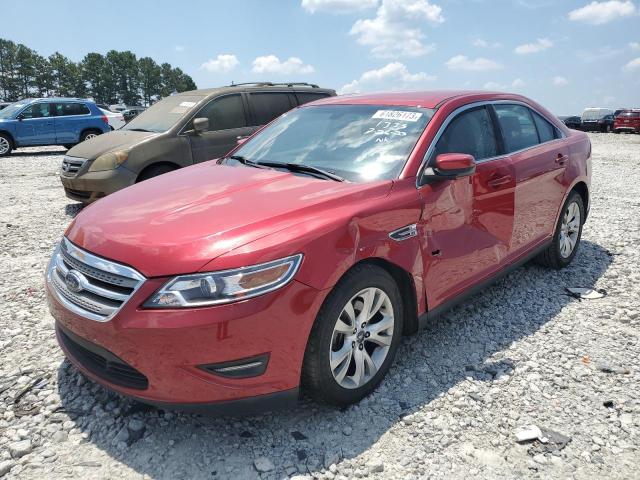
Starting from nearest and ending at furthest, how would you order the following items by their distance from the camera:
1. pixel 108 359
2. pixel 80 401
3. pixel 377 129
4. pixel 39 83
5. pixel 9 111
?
pixel 108 359, pixel 80 401, pixel 377 129, pixel 9 111, pixel 39 83

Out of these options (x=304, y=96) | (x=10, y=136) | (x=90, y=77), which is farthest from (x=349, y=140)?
(x=90, y=77)

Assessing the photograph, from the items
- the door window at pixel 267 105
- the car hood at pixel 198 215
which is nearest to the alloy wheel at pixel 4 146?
the door window at pixel 267 105

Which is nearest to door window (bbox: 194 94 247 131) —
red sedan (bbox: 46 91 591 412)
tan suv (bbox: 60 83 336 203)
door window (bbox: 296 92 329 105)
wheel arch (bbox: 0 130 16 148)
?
tan suv (bbox: 60 83 336 203)

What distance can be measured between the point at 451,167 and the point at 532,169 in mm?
1435

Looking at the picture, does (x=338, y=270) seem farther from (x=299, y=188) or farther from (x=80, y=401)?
(x=80, y=401)

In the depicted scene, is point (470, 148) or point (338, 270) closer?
point (338, 270)

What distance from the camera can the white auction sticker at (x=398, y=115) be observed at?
3.30 metres

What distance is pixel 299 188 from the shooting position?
9.35 ft

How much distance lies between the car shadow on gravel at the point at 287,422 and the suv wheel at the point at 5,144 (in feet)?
48.0

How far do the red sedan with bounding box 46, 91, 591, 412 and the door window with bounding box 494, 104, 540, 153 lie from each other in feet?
0.10

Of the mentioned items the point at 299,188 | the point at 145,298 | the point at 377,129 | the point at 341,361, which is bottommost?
the point at 341,361

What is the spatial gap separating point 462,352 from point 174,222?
2055mm

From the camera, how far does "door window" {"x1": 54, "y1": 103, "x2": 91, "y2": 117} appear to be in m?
15.4

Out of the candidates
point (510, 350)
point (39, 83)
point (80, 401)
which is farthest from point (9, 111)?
point (39, 83)
